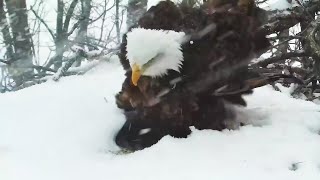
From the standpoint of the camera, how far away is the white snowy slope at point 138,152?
4.14 ft

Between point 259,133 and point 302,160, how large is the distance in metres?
0.22

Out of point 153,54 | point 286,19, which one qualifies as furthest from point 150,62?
point 286,19

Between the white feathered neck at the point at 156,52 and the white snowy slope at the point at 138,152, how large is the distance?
23cm

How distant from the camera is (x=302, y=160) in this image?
1277 millimetres

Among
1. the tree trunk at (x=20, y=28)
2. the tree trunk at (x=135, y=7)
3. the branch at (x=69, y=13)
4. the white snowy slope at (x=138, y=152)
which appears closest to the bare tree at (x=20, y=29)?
the tree trunk at (x=20, y=28)

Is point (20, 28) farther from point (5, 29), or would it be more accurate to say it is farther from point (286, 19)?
point (286, 19)

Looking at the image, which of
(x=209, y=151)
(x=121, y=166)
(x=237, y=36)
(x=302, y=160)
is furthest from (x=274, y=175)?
(x=237, y=36)

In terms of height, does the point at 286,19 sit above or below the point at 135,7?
above

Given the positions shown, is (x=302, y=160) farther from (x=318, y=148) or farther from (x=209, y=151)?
(x=209, y=151)

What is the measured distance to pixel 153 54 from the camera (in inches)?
57.9

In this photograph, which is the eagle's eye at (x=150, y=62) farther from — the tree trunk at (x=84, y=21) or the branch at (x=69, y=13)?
the branch at (x=69, y=13)

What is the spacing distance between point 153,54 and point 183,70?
0.13 metres

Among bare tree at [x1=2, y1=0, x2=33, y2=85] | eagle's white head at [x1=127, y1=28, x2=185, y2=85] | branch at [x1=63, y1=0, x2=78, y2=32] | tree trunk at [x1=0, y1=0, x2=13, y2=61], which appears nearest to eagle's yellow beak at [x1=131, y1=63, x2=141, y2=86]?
eagle's white head at [x1=127, y1=28, x2=185, y2=85]

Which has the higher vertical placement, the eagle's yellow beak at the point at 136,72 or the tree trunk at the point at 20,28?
the eagle's yellow beak at the point at 136,72
